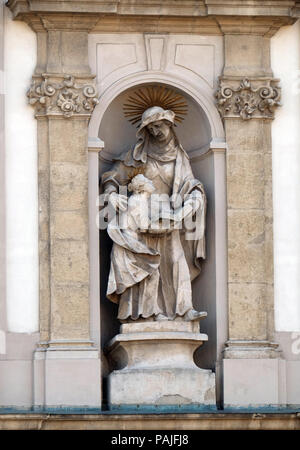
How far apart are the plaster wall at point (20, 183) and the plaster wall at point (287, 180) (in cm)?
235

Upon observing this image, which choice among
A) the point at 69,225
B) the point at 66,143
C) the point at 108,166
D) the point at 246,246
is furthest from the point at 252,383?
the point at 66,143

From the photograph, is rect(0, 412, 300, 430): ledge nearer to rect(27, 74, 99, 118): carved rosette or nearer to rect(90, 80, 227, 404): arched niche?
rect(90, 80, 227, 404): arched niche

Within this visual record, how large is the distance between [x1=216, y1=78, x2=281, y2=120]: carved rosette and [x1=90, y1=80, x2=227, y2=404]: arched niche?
157 millimetres

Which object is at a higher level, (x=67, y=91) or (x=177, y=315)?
(x=67, y=91)

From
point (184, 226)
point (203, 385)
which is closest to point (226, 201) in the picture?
point (184, 226)

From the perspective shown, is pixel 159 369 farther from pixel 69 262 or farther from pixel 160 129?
pixel 160 129

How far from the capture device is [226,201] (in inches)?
864

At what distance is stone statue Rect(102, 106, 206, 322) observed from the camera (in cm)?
2170

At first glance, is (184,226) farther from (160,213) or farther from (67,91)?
(67,91)

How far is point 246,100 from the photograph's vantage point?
72.2ft

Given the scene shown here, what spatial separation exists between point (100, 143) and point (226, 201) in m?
1.34

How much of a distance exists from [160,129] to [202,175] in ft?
2.15

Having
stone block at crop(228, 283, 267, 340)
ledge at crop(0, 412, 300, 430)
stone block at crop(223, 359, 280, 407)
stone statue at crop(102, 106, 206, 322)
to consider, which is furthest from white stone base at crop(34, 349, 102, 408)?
stone block at crop(228, 283, 267, 340)
